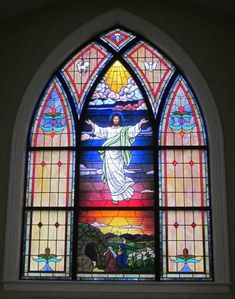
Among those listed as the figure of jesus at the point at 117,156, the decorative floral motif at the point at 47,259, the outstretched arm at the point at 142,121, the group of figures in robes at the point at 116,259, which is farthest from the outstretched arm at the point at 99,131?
the decorative floral motif at the point at 47,259

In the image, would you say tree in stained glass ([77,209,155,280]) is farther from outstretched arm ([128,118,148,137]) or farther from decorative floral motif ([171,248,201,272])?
outstretched arm ([128,118,148,137])

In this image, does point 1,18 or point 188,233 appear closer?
point 188,233

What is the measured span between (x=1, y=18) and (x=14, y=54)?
490 mm

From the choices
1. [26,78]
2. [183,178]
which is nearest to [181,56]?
[183,178]

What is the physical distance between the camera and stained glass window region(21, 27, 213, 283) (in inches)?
236

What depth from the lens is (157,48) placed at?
6613mm

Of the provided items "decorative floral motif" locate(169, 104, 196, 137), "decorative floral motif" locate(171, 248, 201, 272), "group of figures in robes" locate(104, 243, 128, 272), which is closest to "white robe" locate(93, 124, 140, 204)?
"decorative floral motif" locate(169, 104, 196, 137)

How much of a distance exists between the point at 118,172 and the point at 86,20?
186 cm

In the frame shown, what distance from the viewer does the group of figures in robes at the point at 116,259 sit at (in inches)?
235

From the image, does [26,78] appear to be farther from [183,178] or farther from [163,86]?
[183,178]

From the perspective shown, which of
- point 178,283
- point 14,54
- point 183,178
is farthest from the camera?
point 14,54

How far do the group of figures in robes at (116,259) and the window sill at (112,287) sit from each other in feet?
0.68

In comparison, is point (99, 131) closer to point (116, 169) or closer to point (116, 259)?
point (116, 169)

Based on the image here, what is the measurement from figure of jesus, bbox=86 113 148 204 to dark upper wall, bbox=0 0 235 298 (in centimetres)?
91
